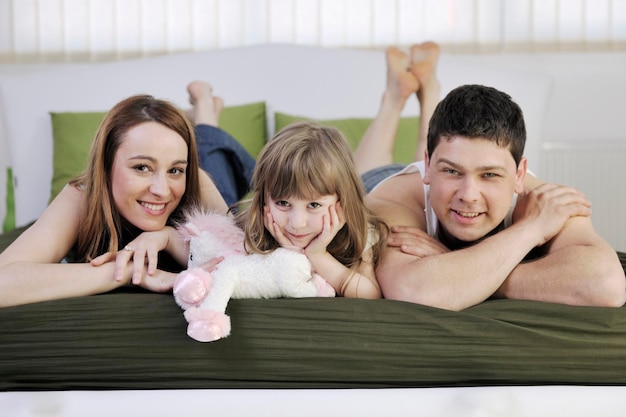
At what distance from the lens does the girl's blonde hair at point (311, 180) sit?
4.90 ft

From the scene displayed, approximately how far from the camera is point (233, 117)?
9.64ft

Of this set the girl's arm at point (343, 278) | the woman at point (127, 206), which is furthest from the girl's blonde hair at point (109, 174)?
the girl's arm at point (343, 278)

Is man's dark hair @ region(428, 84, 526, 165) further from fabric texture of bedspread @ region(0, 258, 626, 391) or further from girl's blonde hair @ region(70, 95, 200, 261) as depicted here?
girl's blonde hair @ region(70, 95, 200, 261)

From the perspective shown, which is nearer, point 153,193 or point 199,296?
point 199,296

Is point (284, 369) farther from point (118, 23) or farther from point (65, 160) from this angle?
point (118, 23)

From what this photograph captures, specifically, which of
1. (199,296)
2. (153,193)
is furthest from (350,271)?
(153,193)

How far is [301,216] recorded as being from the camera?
149 centimetres

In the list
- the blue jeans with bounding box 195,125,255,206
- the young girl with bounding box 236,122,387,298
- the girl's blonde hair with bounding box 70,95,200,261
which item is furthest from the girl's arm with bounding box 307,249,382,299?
the blue jeans with bounding box 195,125,255,206

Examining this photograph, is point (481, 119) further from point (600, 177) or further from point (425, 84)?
point (600, 177)

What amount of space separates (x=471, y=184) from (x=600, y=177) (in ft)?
7.05

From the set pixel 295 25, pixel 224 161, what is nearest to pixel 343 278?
pixel 224 161

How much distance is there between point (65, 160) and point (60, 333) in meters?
1.56

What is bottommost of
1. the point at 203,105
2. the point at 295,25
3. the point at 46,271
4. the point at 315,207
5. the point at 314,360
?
the point at 314,360

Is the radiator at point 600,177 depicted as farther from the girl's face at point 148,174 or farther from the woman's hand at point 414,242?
the girl's face at point 148,174
